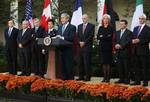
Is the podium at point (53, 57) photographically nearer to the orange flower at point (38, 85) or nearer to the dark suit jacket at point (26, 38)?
the orange flower at point (38, 85)

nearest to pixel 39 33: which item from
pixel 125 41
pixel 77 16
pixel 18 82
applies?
pixel 77 16

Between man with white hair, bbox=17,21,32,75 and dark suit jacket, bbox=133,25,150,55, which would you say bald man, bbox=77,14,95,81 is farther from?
man with white hair, bbox=17,21,32,75

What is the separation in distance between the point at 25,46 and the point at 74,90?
5.08m

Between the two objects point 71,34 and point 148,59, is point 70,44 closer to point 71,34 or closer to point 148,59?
point 71,34

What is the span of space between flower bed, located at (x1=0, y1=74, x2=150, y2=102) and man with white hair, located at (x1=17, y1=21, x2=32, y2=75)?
2.99 meters

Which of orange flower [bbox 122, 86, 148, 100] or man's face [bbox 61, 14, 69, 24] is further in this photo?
man's face [bbox 61, 14, 69, 24]

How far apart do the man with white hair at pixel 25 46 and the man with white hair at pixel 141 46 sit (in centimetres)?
339

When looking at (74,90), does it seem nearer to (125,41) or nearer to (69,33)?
(69,33)

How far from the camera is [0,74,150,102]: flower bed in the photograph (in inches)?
352

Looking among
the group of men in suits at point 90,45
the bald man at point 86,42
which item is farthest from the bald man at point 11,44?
the bald man at point 86,42

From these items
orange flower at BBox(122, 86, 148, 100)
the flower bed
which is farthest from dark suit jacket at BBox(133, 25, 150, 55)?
orange flower at BBox(122, 86, 148, 100)

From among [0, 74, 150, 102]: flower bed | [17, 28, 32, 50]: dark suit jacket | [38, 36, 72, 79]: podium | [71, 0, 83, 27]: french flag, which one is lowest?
[0, 74, 150, 102]: flower bed

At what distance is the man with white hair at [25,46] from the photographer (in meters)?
14.4

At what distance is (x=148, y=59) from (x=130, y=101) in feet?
13.8
